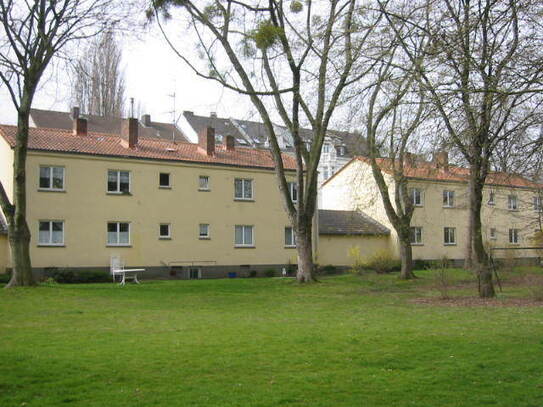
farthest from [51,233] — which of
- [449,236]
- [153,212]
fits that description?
[449,236]

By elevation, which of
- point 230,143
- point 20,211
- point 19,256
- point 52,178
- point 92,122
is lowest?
point 19,256

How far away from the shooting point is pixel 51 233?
1344 inches

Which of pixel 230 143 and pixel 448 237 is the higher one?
pixel 230 143

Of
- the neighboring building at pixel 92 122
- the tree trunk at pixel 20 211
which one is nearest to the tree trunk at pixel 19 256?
the tree trunk at pixel 20 211

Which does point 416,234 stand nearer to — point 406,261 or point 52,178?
point 406,261

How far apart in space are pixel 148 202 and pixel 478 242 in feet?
69.5

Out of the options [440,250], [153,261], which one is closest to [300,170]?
[153,261]

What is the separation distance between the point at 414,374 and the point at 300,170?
2133 cm

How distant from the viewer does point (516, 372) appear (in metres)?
9.43

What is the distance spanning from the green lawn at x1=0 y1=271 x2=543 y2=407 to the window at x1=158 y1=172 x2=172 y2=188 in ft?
61.4

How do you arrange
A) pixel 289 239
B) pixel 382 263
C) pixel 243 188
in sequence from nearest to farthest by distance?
pixel 243 188 < pixel 289 239 < pixel 382 263

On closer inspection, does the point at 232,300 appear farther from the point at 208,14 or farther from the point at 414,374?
the point at 414,374

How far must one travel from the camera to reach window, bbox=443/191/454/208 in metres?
52.0

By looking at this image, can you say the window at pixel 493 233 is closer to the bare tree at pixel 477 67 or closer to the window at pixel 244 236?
the window at pixel 244 236
